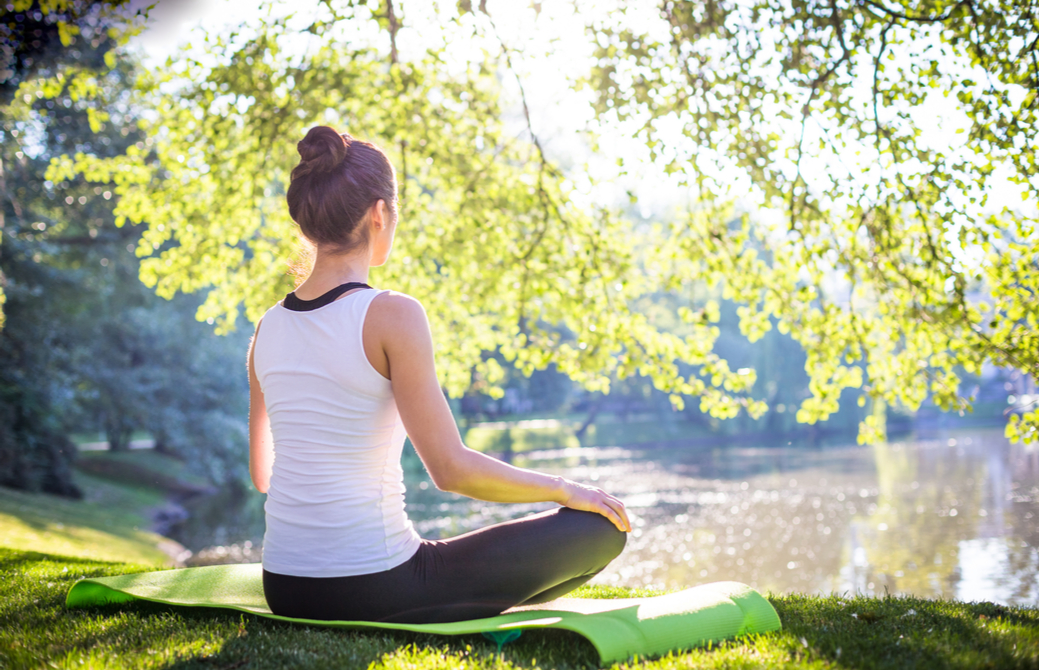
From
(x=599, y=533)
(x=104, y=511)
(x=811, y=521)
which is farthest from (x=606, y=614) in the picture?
(x=104, y=511)

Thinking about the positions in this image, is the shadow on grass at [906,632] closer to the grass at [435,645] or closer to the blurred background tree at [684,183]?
the grass at [435,645]

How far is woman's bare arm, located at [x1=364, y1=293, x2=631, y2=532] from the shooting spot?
2.53 m

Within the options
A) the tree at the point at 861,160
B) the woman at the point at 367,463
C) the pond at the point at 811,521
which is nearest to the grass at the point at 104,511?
the pond at the point at 811,521

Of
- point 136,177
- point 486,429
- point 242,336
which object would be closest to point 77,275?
point 242,336

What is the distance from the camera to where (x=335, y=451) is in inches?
103

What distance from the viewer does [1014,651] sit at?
2.71m

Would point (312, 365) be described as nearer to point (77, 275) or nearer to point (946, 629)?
point (946, 629)

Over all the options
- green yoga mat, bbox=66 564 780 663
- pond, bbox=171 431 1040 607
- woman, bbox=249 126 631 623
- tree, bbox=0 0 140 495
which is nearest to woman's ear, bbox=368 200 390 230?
woman, bbox=249 126 631 623

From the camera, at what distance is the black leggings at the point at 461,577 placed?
2754 mm

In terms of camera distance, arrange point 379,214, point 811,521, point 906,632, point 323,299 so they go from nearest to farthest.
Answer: point 323,299 < point 379,214 < point 906,632 < point 811,521

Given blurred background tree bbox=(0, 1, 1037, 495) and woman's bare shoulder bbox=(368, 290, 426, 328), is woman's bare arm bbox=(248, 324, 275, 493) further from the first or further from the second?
blurred background tree bbox=(0, 1, 1037, 495)

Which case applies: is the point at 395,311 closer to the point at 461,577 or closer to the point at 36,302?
the point at 461,577

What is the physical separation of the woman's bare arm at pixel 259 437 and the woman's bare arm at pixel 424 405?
29.6 inches

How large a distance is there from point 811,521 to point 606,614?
50.8ft
